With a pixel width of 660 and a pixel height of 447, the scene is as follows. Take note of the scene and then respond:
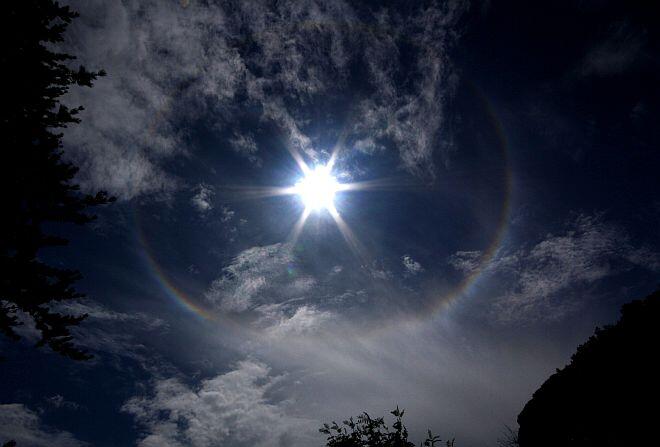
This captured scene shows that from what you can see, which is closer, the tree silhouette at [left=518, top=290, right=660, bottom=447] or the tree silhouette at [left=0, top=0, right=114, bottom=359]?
the tree silhouette at [left=0, top=0, right=114, bottom=359]

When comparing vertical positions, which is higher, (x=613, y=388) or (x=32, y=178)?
(x=32, y=178)

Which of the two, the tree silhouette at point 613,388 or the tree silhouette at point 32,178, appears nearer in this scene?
the tree silhouette at point 32,178

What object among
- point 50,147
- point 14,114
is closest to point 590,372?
point 50,147

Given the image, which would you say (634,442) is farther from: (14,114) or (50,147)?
(14,114)

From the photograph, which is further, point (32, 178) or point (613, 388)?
point (613, 388)
